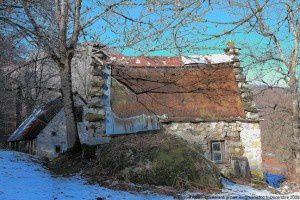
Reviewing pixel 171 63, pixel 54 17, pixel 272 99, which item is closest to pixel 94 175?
pixel 54 17

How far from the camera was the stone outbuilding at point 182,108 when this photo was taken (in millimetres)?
15227

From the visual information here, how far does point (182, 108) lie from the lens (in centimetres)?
1628

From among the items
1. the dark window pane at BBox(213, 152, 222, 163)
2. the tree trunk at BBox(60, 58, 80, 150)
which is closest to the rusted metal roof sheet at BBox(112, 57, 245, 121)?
the dark window pane at BBox(213, 152, 222, 163)

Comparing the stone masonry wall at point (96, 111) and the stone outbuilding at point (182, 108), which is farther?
the stone outbuilding at point (182, 108)

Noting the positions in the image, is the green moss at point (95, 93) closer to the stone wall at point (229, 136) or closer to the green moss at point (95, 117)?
the green moss at point (95, 117)

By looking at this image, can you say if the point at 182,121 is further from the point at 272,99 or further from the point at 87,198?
the point at 87,198

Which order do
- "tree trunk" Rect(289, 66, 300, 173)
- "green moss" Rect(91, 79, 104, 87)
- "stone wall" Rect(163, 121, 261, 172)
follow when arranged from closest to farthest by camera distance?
"green moss" Rect(91, 79, 104, 87) → "stone wall" Rect(163, 121, 261, 172) → "tree trunk" Rect(289, 66, 300, 173)

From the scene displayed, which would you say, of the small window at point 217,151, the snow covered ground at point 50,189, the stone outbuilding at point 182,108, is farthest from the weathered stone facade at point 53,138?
the snow covered ground at point 50,189

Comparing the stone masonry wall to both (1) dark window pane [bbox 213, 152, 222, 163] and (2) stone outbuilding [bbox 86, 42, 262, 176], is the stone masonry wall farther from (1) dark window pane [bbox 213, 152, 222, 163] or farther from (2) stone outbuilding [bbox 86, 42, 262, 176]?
(1) dark window pane [bbox 213, 152, 222, 163]

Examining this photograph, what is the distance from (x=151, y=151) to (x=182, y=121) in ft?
21.3

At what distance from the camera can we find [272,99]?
61.8 feet

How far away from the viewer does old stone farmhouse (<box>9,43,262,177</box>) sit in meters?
15.2

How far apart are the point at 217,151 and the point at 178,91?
10.5 ft

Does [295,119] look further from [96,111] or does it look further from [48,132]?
[48,132]
